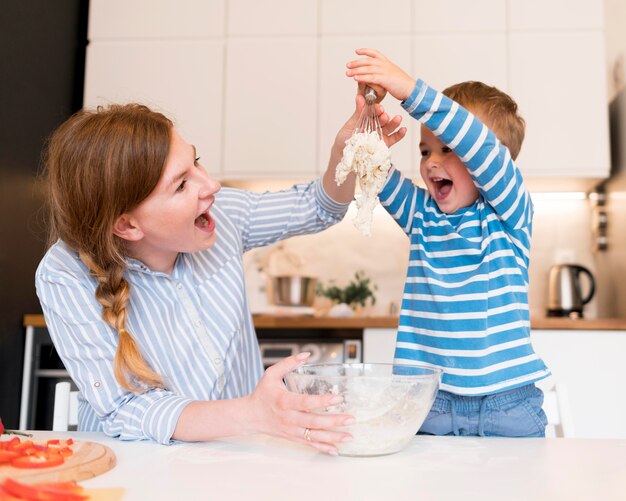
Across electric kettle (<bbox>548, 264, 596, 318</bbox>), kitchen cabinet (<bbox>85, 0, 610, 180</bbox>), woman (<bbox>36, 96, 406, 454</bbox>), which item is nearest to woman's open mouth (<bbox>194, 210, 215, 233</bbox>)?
woman (<bbox>36, 96, 406, 454</bbox>)

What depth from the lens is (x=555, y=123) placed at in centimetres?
256

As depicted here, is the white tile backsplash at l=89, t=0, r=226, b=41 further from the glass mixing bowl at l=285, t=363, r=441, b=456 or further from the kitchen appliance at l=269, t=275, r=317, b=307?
the glass mixing bowl at l=285, t=363, r=441, b=456

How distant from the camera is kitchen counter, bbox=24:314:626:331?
2180 millimetres

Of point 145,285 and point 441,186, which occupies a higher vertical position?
point 441,186

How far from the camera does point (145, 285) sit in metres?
1.17

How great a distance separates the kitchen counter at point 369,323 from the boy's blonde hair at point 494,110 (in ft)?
3.20

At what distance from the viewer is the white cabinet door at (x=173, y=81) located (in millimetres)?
2721

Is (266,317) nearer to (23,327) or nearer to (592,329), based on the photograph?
(23,327)

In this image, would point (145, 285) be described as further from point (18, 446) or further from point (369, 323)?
point (369, 323)

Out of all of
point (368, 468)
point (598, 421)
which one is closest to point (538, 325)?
point (598, 421)

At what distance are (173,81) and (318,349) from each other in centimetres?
123

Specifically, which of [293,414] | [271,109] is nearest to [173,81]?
[271,109]

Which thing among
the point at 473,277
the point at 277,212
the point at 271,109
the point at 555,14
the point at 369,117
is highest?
the point at 555,14

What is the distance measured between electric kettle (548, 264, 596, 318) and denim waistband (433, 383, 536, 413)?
1.48m
